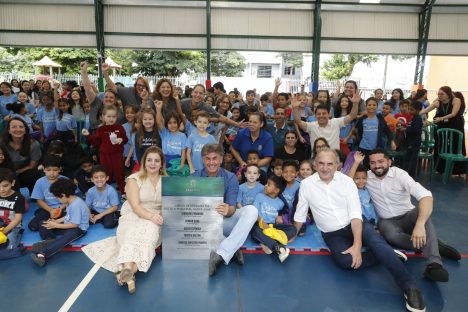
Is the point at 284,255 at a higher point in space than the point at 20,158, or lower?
lower

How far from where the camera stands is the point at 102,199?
14.4 ft

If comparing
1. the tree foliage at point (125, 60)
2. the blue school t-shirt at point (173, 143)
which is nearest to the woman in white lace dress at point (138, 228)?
the blue school t-shirt at point (173, 143)

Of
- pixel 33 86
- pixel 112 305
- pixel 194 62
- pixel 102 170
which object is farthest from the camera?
pixel 194 62

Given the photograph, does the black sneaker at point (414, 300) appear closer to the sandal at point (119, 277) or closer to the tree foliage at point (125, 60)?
the sandal at point (119, 277)

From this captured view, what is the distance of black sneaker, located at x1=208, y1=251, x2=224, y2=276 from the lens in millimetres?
3285

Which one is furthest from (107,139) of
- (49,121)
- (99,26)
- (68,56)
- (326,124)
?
(68,56)

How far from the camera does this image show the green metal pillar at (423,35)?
12219mm

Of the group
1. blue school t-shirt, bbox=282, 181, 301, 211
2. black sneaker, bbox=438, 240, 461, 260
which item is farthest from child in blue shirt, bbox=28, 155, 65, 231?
black sneaker, bbox=438, 240, 461, 260

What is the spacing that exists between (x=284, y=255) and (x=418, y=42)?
12074 mm

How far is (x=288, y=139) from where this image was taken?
210 inches

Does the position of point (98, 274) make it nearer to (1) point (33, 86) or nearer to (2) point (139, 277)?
(2) point (139, 277)

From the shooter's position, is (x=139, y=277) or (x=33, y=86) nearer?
(x=139, y=277)

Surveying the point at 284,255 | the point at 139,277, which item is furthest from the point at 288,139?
the point at 139,277

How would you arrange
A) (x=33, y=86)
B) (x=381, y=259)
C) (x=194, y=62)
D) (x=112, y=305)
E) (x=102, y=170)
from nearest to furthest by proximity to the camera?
(x=112, y=305) → (x=381, y=259) → (x=102, y=170) → (x=33, y=86) → (x=194, y=62)
